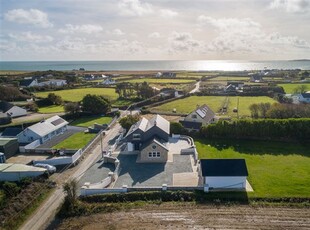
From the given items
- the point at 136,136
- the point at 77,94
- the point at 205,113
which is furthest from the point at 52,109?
the point at 205,113

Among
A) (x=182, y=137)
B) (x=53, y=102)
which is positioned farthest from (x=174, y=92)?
(x=182, y=137)

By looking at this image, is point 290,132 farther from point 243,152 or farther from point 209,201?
point 209,201

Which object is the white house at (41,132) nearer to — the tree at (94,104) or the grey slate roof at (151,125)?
the tree at (94,104)

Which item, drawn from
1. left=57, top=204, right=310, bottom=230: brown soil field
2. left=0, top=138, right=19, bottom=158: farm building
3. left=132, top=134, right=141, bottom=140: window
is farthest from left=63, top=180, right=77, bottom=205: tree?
left=0, top=138, right=19, bottom=158: farm building

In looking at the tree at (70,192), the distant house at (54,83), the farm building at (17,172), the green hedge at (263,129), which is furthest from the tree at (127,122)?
the distant house at (54,83)

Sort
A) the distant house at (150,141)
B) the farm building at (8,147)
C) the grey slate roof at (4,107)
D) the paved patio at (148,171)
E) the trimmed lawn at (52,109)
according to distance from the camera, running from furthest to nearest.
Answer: the trimmed lawn at (52,109) < the grey slate roof at (4,107) < the farm building at (8,147) < the distant house at (150,141) < the paved patio at (148,171)

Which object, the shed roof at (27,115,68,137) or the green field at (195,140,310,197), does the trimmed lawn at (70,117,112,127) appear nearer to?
the shed roof at (27,115,68,137)

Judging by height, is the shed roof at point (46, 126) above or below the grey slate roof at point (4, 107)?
below
